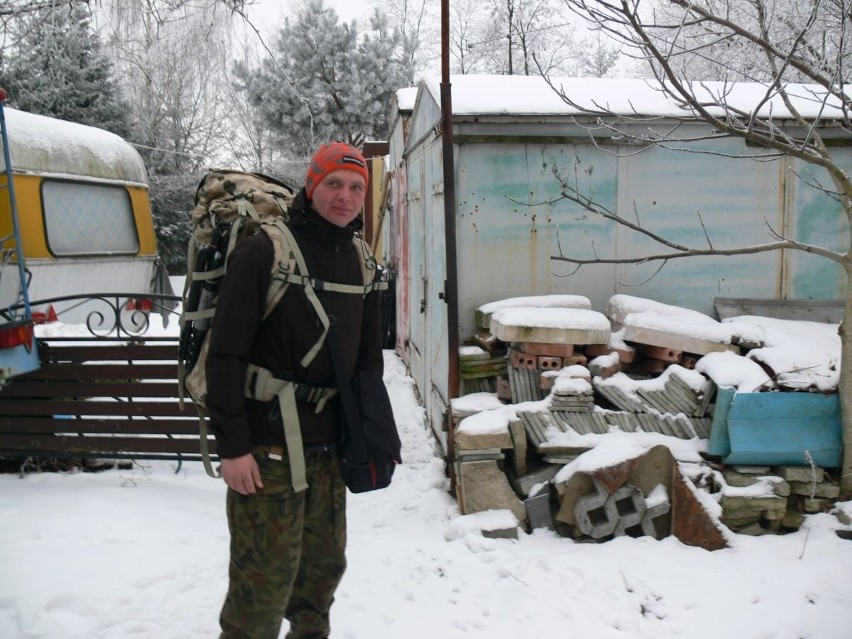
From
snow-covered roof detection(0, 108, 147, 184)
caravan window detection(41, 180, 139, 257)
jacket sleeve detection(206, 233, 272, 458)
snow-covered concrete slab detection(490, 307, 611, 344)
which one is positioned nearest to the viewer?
jacket sleeve detection(206, 233, 272, 458)

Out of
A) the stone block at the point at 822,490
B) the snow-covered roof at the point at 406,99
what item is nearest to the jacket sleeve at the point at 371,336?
the stone block at the point at 822,490

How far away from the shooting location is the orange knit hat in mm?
2469

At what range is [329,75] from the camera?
2098 cm

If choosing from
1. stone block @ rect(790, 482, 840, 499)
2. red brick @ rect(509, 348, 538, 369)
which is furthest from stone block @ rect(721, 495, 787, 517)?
red brick @ rect(509, 348, 538, 369)

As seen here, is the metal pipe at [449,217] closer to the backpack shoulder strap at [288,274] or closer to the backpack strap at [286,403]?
the backpack shoulder strap at [288,274]

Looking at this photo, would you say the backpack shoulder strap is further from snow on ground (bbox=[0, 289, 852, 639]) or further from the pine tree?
Answer: the pine tree

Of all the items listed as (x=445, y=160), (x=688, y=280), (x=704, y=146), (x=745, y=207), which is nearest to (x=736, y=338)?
(x=688, y=280)

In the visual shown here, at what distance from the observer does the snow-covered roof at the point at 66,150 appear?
24.4ft

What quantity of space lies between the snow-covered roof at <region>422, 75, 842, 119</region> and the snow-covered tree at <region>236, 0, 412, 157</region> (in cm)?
1586

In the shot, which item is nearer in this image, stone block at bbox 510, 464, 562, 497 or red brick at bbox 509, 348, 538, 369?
stone block at bbox 510, 464, 562, 497

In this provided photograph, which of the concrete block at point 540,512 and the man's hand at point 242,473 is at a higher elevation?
the man's hand at point 242,473

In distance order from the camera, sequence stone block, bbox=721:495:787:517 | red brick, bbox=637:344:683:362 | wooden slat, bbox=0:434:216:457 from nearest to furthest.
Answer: stone block, bbox=721:495:787:517, wooden slat, bbox=0:434:216:457, red brick, bbox=637:344:683:362

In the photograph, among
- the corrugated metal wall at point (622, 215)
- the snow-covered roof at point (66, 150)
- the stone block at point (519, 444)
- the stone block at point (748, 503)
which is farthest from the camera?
the snow-covered roof at point (66, 150)

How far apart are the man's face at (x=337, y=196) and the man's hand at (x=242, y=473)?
2.97ft
